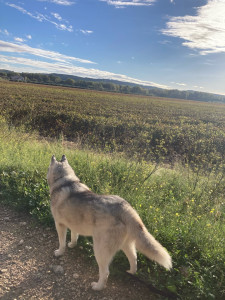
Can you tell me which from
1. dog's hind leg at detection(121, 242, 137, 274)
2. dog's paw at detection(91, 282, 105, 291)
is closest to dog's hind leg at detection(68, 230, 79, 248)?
dog's paw at detection(91, 282, 105, 291)

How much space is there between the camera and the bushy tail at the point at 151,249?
2.33 metres

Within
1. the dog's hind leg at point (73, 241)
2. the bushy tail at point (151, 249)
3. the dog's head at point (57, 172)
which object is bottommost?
the dog's hind leg at point (73, 241)

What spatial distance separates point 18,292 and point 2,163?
12.2 ft

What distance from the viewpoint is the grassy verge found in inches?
109

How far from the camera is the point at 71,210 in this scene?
2912 millimetres

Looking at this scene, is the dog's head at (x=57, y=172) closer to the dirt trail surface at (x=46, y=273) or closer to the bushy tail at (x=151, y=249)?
the dirt trail surface at (x=46, y=273)

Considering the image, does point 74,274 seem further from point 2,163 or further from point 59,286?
point 2,163

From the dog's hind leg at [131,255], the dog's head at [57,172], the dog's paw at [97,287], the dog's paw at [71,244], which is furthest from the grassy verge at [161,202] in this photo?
the dog's head at [57,172]

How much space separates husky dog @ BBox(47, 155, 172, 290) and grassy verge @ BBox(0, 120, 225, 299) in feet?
1.90

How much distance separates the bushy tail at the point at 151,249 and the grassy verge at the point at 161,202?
22.0 inches

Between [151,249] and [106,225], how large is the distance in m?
0.59

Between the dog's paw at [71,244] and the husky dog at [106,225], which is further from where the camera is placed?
the dog's paw at [71,244]

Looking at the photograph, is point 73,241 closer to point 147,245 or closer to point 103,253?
point 103,253

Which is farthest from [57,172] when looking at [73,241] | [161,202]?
[161,202]
